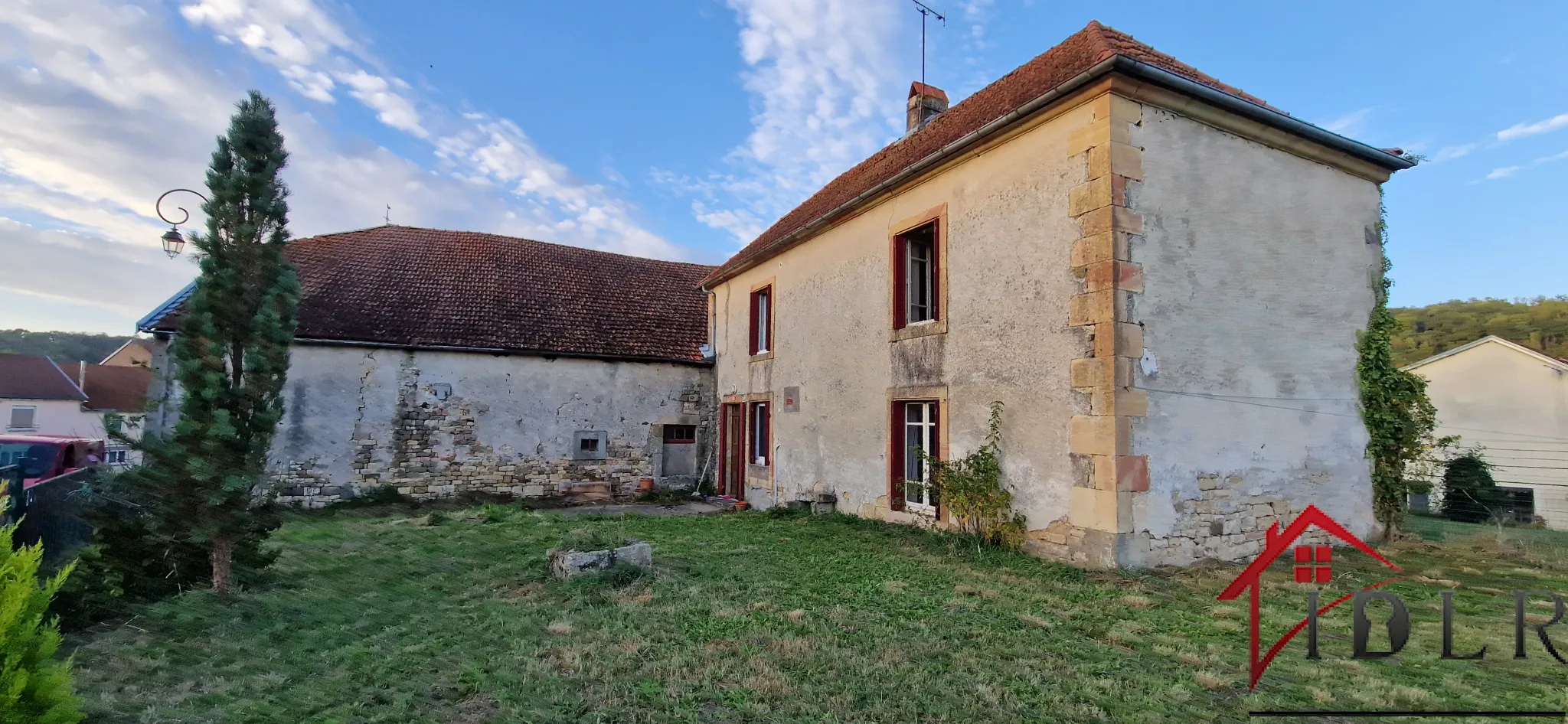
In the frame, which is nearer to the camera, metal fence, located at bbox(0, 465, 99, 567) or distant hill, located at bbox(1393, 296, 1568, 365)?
metal fence, located at bbox(0, 465, 99, 567)

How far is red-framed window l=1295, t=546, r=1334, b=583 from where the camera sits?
393cm

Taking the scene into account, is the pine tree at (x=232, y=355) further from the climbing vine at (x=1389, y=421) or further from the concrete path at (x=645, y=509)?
the climbing vine at (x=1389, y=421)

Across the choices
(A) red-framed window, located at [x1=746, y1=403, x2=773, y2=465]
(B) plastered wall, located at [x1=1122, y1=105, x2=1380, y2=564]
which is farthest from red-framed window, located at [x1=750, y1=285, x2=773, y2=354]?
(B) plastered wall, located at [x1=1122, y1=105, x2=1380, y2=564]

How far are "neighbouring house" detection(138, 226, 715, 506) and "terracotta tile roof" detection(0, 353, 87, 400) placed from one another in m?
29.5

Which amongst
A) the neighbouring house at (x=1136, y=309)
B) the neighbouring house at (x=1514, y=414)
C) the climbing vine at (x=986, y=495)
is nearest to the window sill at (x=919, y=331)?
the neighbouring house at (x=1136, y=309)

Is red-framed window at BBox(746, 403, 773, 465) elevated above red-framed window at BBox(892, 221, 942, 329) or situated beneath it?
situated beneath

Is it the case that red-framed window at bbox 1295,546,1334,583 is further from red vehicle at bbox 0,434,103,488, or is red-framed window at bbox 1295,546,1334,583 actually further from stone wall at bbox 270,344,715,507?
red vehicle at bbox 0,434,103,488

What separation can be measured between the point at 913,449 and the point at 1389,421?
5378 mm

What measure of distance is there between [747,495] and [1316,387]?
915 centimetres

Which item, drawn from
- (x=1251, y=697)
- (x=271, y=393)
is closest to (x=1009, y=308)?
(x=1251, y=697)

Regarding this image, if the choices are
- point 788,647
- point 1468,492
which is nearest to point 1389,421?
point 1468,492

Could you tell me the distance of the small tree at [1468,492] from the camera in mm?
11674

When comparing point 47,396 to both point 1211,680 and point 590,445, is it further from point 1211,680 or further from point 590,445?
point 1211,680

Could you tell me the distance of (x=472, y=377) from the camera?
13508mm
